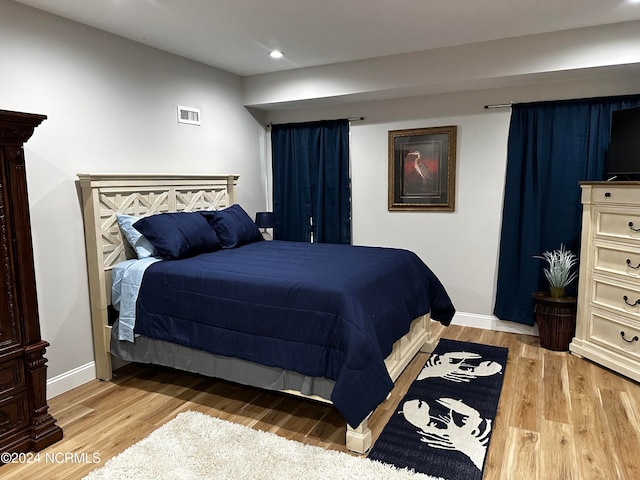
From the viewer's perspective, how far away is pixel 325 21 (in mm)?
3119

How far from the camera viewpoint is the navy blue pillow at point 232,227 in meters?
3.79

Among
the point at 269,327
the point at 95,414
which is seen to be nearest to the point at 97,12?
the point at 269,327

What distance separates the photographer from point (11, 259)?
229 cm

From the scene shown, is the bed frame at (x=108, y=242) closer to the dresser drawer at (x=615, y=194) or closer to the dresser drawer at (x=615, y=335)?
the dresser drawer at (x=615, y=335)

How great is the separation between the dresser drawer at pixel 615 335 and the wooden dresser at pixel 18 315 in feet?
12.2

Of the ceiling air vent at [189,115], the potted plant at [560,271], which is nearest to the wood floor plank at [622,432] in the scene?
the potted plant at [560,271]

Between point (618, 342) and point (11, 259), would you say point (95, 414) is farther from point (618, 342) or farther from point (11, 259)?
point (618, 342)

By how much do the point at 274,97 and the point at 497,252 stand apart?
2.72 m

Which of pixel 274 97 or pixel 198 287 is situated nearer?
pixel 198 287

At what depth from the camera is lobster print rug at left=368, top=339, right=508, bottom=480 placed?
86.9 inches

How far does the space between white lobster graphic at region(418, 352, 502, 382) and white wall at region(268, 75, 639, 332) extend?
2.99ft

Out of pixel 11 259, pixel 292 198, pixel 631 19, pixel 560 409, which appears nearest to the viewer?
pixel 11 259

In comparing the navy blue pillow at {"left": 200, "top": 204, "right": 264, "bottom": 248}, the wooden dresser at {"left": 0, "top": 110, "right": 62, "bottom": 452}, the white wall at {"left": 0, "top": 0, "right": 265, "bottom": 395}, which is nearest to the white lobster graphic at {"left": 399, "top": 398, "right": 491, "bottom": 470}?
the navy blue pillow at {"left": 200, "top": 204, "right": 264, "bottom": 248}

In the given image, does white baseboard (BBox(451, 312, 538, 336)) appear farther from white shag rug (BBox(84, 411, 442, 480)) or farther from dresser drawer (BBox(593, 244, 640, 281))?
white shag rug (BBox(84, 411, 442, 480))
